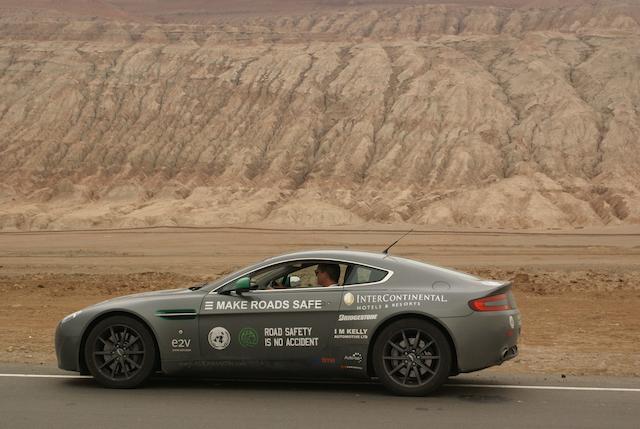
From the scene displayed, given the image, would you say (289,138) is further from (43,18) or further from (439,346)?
(439,346)

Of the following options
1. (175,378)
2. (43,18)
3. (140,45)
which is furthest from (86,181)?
(175,378)

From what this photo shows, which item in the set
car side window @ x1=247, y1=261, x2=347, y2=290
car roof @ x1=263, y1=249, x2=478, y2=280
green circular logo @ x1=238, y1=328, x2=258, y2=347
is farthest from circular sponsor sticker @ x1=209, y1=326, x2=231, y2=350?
car roof @ x1=263, y1=249, x2=478, y2=280

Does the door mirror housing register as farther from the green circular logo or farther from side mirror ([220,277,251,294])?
the green circular logo

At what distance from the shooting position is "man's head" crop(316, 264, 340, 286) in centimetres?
888

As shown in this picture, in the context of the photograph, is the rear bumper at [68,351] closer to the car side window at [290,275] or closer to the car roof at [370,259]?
the car side window at [290,275]

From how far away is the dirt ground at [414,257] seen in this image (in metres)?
13.1

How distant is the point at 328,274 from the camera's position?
8.88 meters

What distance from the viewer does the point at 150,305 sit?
29.2ft

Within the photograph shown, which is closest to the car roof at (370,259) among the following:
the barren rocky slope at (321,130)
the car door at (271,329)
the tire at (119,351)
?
the car door at (271,329)

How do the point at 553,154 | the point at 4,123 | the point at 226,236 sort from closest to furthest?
the point at 226,236 < the point at 553,154 < the point at 4,123

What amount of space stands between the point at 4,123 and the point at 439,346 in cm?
6601

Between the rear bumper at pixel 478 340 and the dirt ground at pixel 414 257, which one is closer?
the rear bumper at pixel 478 340

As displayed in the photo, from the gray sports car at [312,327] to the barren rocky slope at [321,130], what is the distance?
1641 inches

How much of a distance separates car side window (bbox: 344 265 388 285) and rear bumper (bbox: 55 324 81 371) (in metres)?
2.57
